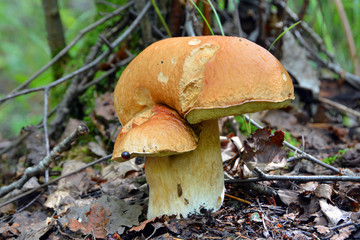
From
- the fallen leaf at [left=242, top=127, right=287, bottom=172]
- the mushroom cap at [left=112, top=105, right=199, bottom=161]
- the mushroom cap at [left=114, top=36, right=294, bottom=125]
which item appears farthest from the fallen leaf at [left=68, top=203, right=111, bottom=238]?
the fallen leaf at [left=242, top=127, right=287, bottom=172]

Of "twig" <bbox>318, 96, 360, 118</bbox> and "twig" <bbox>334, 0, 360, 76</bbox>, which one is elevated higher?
"twig" <bbox>334, 0, 360, 76</bbox>

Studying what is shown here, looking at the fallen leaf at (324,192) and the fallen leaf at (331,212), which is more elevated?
the fallen leaf at (324,192)

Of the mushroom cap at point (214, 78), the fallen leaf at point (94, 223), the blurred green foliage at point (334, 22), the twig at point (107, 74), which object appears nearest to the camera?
the mushroom cap at point (214, 78)

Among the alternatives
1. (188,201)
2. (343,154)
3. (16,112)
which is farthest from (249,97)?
(16,112)

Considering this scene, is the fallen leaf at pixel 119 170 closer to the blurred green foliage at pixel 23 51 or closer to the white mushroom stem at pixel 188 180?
the white mushroom stem at pixel 188 180

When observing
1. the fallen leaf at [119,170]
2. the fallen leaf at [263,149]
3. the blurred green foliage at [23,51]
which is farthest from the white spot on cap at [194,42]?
the blurred green foliage at [23,51]

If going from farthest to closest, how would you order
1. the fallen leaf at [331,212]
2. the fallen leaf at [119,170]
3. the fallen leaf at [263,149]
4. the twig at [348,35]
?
the twig at [348,35] < the fallen leaf at [119,170] < the fallen leaf at [263,149] < the fallen leaf at [331,212]

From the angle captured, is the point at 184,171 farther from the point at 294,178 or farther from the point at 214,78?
the point at 294,178

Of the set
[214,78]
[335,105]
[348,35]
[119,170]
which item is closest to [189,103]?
[214,78]

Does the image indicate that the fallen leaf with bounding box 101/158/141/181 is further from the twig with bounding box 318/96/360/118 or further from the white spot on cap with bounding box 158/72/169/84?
the twig with bounding box 318/96/360/118
